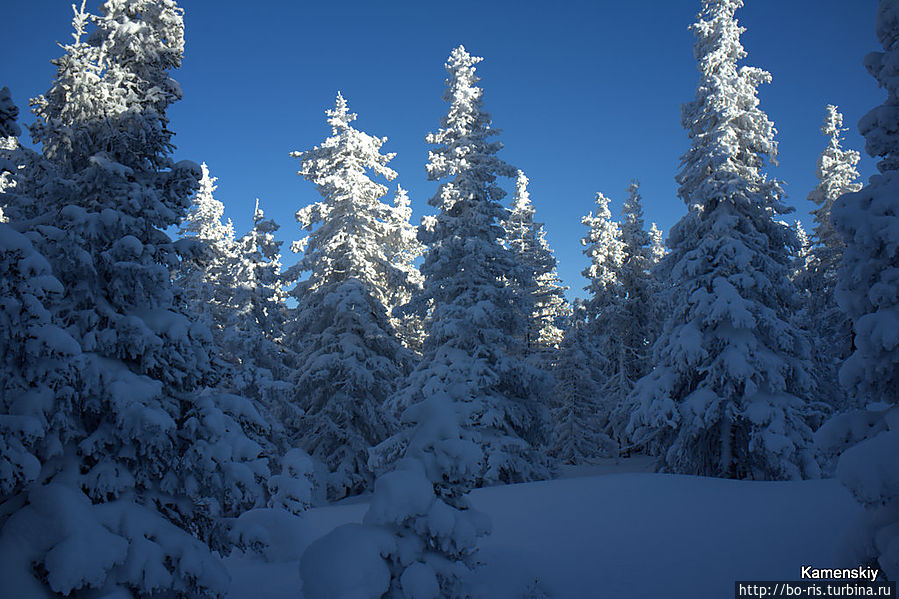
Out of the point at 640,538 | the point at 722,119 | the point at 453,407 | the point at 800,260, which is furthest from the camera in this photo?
the point at 800,260

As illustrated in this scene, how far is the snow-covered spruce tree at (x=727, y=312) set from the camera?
14125mm

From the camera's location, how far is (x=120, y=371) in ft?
21.1

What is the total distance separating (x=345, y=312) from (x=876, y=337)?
16.2m

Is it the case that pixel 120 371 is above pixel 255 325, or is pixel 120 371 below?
below

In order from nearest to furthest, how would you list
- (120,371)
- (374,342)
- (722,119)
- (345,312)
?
(120,371) → (722,119) → (345,312) → (374,342)

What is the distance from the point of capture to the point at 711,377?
581 inches

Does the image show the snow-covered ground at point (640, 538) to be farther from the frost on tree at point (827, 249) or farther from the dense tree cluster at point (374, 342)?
the frost on tree at point (827, 249)

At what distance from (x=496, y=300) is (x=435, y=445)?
11.4 metres

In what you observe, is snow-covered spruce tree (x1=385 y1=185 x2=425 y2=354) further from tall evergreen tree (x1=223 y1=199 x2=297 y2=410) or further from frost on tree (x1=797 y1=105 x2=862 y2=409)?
frost on tree (x1=797 y1=105 x2=862 y2=409)

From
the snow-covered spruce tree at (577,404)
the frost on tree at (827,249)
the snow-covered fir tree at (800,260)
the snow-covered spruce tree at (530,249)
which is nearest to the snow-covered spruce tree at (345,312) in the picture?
the snow-covered spruce tree at (530,249)

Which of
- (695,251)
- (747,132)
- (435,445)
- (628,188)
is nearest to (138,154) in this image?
(435,445)

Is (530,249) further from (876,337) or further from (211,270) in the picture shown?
(876,337)

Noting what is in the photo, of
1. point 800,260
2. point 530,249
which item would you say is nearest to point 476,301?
point 530,249

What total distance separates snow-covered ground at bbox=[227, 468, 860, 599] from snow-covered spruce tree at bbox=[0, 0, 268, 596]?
7.70 ft
